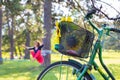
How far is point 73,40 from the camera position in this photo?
121 inches

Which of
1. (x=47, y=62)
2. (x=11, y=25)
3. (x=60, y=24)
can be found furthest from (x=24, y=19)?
(x=60, y=24)

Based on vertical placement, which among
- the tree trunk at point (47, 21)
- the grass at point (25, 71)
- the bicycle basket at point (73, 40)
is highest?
the bicycle basket at point (73, 40)

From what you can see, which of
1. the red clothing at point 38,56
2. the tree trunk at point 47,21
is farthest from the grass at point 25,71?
the tree trunk at point 47,21

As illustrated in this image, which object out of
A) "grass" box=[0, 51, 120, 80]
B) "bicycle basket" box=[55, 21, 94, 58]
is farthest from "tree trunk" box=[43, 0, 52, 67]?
"bicycle basket" box=[55, 21, 94, 58]

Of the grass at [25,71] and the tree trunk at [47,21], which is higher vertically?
the tree trunk at [47,21]

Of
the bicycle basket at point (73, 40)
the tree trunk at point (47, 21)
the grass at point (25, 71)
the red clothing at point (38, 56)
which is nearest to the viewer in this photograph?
the bicycle basket at point (73, 40)

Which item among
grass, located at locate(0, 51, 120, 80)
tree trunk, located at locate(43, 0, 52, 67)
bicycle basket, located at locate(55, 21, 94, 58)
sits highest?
bicycle basket, located at locate(55, 21, 94, 58)

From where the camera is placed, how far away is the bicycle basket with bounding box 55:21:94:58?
3.03m

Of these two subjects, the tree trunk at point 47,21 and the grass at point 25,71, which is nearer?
the grass at point 25,71

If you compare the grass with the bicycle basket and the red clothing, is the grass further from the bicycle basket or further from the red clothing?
the bicycle basket

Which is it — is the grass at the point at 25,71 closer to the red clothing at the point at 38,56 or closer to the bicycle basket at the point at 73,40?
the red clothing at the point at 38,56

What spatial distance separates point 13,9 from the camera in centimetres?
1381

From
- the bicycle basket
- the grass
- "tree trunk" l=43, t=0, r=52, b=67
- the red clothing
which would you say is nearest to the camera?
the bicycle basket

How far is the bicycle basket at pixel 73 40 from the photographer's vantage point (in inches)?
119
